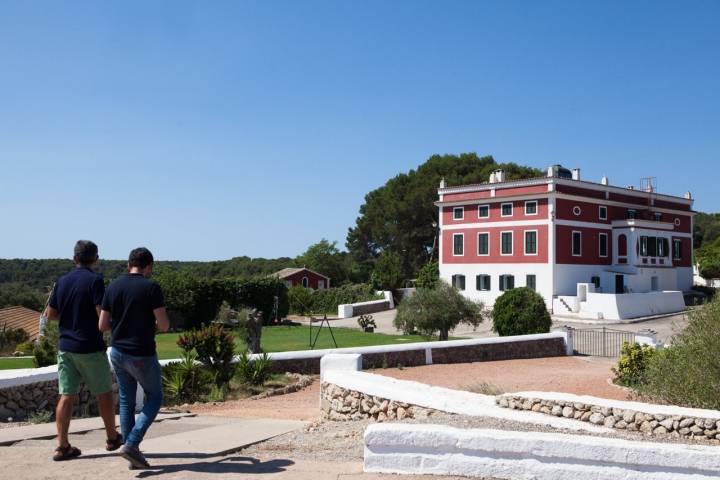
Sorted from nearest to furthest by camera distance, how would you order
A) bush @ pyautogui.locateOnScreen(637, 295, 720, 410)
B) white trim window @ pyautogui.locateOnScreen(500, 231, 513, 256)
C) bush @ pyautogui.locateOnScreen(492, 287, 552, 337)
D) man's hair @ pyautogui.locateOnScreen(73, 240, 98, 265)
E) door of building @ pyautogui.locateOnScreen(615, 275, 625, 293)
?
man's hair @ pyautogui.locateOnScreen(73, 240, 98, 265) → bush @ pyautogui.locateOnScreen(637, 295, 720, 410) → bush @ pyautogui.locateOnScreen(492, 287, 552, 337) → white trim window @ pyautogui.locateOnScreen(500, 231, 513, 256) → door of building @ pyautogui.locateOnScreen(615, 275, 625, 293)

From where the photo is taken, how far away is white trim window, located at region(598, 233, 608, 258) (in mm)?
45000

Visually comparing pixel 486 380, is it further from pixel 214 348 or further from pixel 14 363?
pixel 14 363

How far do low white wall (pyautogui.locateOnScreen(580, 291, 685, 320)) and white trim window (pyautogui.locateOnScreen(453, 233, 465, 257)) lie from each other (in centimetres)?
1010

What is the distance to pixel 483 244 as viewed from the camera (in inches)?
1801

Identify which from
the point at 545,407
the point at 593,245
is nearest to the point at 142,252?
the point at 545,407

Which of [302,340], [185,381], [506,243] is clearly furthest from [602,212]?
[185,381]

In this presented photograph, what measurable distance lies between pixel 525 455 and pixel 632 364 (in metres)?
11.7

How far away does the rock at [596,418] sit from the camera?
23.4ft

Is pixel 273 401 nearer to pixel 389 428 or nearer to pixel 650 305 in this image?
pixel 389 428

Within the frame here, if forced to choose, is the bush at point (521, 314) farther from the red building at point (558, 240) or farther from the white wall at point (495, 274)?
the red building at point (558, 240)

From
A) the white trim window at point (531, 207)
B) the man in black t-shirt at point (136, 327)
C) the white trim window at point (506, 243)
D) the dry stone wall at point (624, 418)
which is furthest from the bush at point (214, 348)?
the white trim window at point (506, 243)

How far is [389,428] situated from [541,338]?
16.7 m

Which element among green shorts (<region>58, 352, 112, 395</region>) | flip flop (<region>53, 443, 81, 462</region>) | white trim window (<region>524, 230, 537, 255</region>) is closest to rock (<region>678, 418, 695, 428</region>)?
green shorts (<region>58, 352, 112, 395</region>)

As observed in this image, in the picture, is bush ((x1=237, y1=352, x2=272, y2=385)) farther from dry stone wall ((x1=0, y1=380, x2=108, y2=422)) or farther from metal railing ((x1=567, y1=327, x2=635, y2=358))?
metal railing ((x1=567, y1=327, x2=635, y2=358))
